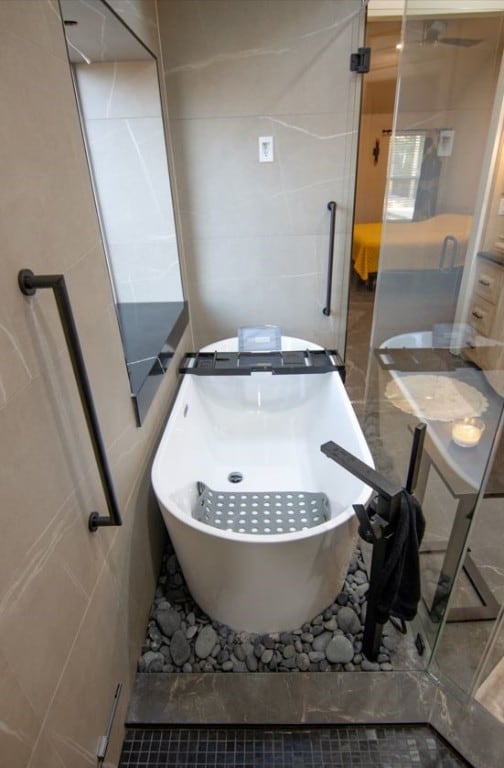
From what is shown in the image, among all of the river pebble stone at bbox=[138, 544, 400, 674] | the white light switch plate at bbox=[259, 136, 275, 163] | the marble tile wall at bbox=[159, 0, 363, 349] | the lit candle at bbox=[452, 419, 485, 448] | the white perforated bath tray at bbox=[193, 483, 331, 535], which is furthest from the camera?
the white light switch plate at bbox=[259, 136, 275, 163]

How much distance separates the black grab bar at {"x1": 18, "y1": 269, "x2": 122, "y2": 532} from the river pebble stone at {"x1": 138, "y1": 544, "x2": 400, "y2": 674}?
0.76 meters

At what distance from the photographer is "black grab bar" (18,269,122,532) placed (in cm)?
78

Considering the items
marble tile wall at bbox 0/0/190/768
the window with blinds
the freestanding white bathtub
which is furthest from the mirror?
the window with blinds

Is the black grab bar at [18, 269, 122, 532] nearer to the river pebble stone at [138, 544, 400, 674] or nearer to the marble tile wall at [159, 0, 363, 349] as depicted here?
the river pebble stone at [138, 544, 400, 674]

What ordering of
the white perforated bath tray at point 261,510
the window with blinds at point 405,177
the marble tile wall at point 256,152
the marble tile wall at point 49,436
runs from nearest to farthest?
the marble tile wall at point 49,436 < the white perforated bath tray at point 261,510 < the marble tile wall at point 256,152 < the window with blinds at point 405,177

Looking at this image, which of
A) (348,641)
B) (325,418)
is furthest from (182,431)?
(348,641)

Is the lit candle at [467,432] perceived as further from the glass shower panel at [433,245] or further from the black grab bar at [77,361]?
the black grab bar at [77,361]

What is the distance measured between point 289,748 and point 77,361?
1.28 m

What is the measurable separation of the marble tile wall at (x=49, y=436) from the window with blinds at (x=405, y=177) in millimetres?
2523

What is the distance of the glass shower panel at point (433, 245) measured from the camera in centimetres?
247

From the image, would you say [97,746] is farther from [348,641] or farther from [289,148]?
[289,148]

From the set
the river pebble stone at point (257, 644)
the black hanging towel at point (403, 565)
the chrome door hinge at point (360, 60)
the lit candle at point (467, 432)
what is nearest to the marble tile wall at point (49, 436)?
the river pebble stone at point (257, 644)

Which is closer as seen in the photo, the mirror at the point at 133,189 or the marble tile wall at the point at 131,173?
the mirror at the point at 133,189

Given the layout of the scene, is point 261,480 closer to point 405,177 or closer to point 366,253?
point 405,177
